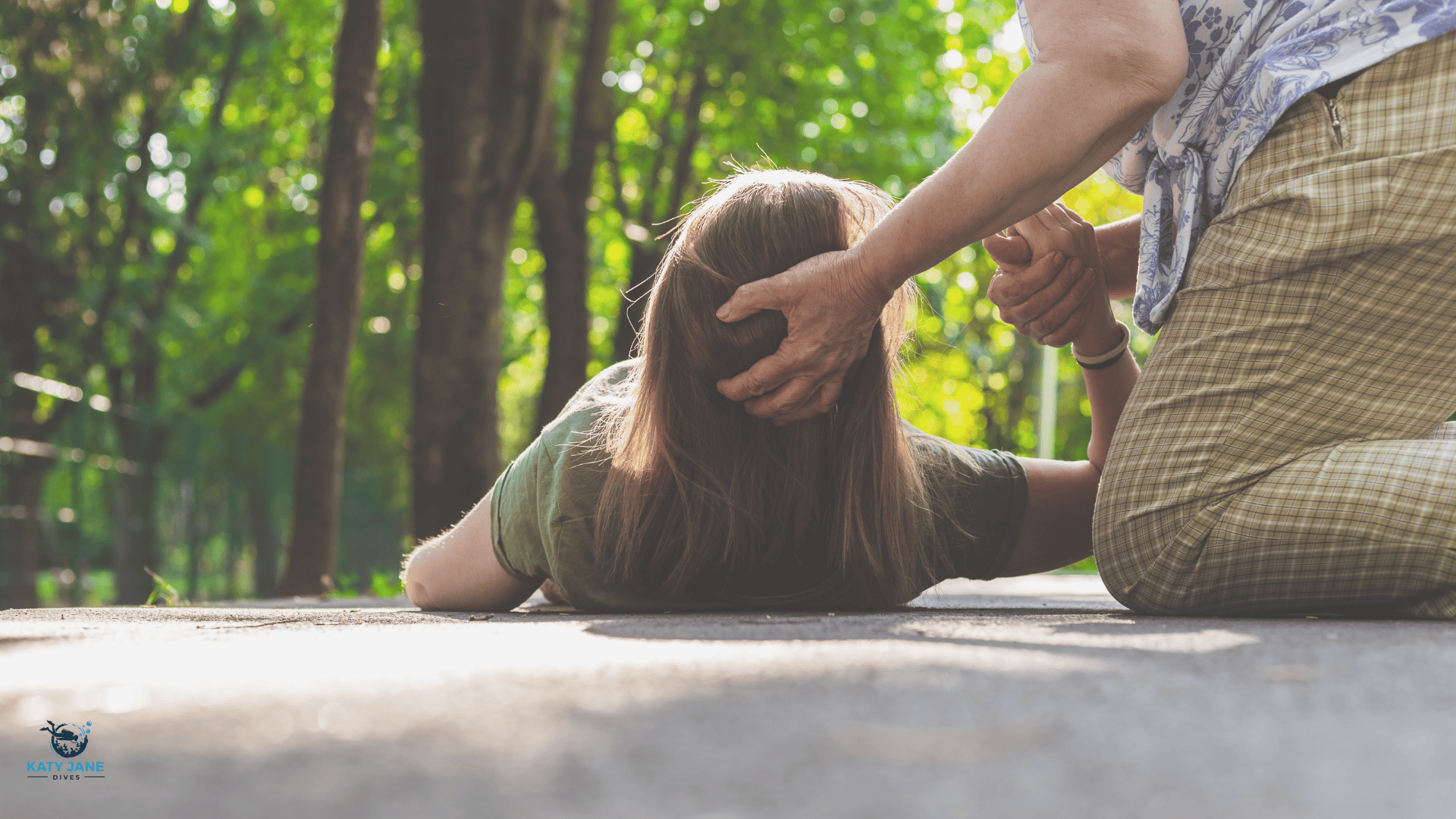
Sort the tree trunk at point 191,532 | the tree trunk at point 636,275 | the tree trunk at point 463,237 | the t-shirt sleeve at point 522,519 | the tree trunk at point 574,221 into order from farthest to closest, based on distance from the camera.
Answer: the tree trunk at point 636,275
the tree trunk at point 191,532
the tree trunk at point 574,221
the tree trunk at point 463,237
the t-shirt sleeve at point 522,519

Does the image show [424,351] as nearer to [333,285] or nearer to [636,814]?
Answer: [333,285]

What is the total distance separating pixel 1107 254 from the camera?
3291 mm

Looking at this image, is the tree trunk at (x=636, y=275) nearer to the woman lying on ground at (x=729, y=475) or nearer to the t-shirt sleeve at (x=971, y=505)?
the t-shirt sleeve at (x=971, y=505)

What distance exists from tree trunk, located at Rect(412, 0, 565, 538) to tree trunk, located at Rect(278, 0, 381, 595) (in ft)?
2.35

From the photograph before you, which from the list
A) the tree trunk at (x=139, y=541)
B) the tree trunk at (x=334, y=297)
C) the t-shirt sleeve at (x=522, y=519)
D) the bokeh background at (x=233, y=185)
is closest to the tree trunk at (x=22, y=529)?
the bokeh background at (x=233, y=185)

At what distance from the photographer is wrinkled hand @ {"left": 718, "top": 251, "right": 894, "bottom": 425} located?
237 centimetres

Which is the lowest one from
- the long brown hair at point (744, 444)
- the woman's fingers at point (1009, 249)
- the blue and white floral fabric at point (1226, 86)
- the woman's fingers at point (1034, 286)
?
the long brown hair at point (744, 444)

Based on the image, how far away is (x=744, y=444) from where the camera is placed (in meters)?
2.59

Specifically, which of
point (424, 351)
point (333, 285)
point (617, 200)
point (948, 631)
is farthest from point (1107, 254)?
point (617, 200)

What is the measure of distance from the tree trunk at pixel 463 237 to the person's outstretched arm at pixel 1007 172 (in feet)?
17.7

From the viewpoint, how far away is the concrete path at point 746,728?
0.81 m

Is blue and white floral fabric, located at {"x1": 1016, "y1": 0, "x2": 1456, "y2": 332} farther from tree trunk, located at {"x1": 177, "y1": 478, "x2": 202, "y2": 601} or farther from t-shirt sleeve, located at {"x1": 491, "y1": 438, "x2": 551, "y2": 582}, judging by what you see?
tree trunk, located at {"x1": 177, "y1": 478, "x2": 202, "y2": 601}

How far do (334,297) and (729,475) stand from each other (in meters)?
6.73

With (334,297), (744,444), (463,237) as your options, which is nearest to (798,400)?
(744,444)
